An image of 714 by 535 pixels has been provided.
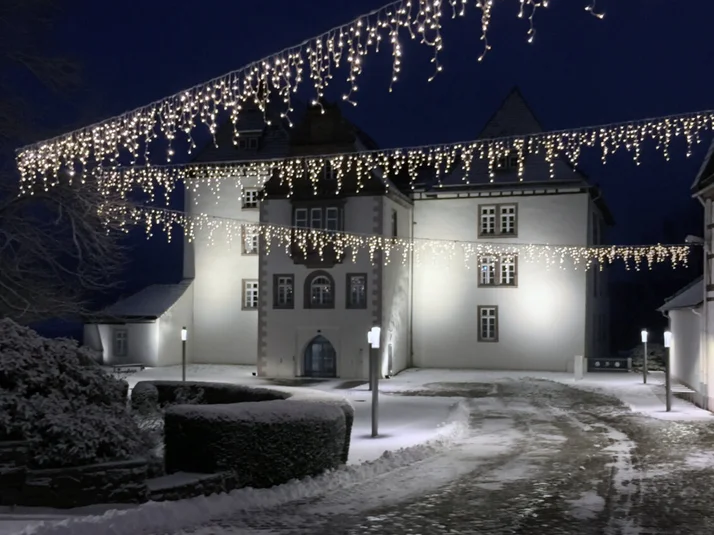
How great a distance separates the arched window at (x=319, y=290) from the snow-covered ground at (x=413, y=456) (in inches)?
145

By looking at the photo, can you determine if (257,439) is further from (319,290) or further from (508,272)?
(508,272)

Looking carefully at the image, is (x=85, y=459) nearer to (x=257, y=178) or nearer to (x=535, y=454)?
(x=535, y=454)

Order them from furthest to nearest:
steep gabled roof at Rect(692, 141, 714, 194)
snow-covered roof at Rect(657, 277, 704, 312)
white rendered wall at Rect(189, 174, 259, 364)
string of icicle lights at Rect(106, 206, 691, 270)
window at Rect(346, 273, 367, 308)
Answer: white rendered wall at Rect(189, 174, 259, 364), window at Rect(346, 273, 367, 308), string of icicle lights at Rect(106, 206, 691, 270), snow-covered roof at Rect(657, 277, 704, 312), steep gabled roof at Rect(692, 141, 714, 194)

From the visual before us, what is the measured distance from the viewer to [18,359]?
9.70 metres

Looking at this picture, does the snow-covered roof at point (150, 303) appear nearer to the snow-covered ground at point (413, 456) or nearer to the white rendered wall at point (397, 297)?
the snow-covered ground at point (413, 456)

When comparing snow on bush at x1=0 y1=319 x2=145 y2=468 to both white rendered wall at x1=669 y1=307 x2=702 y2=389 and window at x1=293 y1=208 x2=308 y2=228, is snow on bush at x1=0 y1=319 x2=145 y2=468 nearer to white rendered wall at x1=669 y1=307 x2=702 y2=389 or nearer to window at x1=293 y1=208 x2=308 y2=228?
white rendered wall at x1=669 y1=307 x2=702 y2=389

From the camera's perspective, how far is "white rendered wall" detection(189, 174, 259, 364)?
35.0 meters

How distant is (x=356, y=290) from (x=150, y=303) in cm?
1023

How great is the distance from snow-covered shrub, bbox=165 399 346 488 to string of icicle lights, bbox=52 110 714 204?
5792mm

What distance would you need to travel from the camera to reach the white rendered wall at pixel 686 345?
2489 cm

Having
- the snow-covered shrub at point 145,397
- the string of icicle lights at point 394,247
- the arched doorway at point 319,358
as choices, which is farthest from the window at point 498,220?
the snow-covered shrub at point 145,397

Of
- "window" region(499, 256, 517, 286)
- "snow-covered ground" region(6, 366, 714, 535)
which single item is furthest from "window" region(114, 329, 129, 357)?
"window" region(499, 256, 517, 286)

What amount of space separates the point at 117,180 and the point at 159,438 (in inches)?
369

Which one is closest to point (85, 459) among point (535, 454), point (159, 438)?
point (159, 438)
